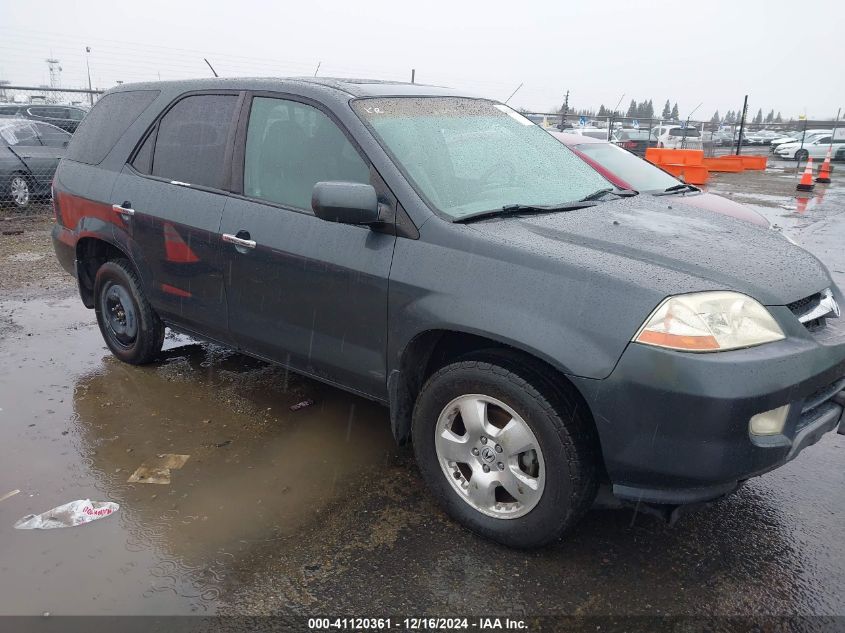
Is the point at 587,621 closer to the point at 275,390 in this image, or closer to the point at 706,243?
the point at 706,243

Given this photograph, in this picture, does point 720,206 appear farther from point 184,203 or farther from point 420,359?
point 184,203

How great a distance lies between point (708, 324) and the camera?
2.27m

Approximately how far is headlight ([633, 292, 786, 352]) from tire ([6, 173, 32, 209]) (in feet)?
35.1

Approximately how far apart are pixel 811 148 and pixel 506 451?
31.7 m

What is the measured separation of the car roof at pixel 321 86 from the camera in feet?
10.8

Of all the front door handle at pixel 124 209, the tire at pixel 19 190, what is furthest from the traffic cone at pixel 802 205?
the tire at pixel 19 190

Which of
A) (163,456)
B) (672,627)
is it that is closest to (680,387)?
(672,627)

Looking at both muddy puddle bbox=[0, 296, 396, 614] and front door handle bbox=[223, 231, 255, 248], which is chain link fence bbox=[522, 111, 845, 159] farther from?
front door handle bbox=[223, 231, 255, 248]

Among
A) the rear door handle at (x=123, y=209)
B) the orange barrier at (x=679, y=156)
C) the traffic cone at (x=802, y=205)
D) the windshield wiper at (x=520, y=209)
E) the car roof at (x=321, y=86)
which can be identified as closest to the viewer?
the windshield wiper at (x=520, y=209)

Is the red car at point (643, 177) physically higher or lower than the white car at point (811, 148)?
higher

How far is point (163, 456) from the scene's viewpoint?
343cm

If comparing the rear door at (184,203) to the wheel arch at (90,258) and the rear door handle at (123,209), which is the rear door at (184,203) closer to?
the rear door handle at (123,209)

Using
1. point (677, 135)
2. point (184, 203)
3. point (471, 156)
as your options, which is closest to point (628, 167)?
point (471, 156)

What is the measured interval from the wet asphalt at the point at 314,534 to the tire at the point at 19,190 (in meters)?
7.34
